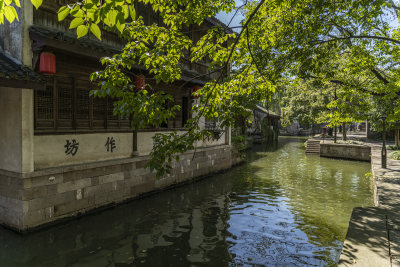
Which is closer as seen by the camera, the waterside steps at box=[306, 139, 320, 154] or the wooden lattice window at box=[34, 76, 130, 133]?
the wooden lattice window at box=[34, 76, 130, 133]

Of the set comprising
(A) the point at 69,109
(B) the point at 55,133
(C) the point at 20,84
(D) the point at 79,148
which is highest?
(C) the point at 20,84

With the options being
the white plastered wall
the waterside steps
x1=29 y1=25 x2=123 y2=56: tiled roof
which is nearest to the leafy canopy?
x1=29 y1=25 x2=123 y2=56: tiled roof

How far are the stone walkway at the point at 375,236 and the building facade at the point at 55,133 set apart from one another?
139 inches

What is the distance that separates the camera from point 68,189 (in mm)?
7387

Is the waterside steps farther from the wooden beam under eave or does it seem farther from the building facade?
the wooden beam under eave

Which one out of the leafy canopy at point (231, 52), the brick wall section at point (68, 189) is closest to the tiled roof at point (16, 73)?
the leafy canopy at point (231, 52)

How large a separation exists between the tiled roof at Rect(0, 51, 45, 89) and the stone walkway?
660 cm

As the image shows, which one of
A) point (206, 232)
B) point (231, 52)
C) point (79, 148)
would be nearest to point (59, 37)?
point (79, 148)

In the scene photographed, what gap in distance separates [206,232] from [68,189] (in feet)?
12.6

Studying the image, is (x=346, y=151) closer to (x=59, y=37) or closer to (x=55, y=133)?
(x=55, y=133)

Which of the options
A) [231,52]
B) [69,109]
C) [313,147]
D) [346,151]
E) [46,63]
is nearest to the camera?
[231,52]

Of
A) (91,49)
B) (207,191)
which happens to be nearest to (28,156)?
(91,49)

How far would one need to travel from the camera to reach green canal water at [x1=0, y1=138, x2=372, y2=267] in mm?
5668

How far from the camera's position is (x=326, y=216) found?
840cm
